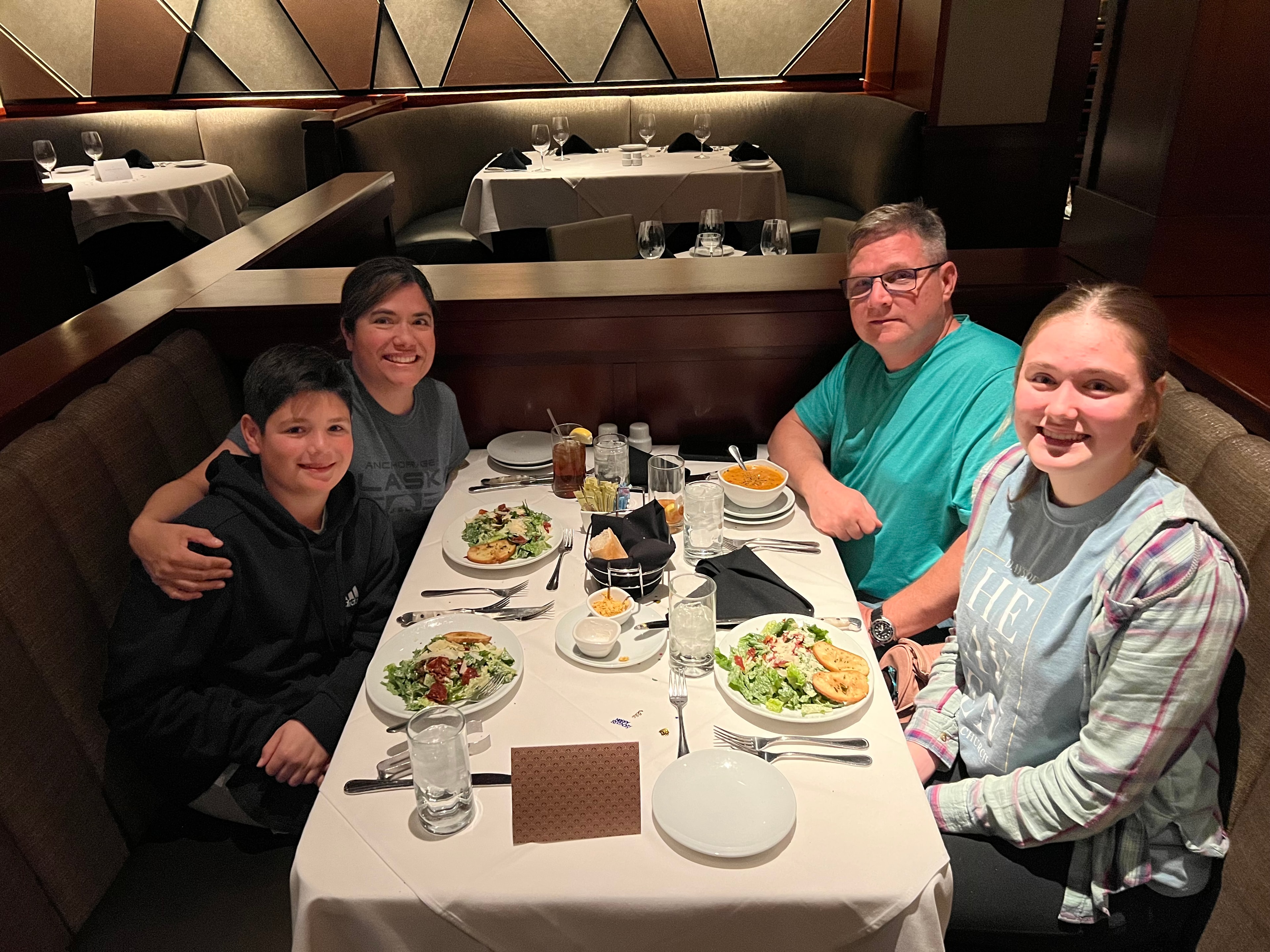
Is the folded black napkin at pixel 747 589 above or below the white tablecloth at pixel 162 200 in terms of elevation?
below

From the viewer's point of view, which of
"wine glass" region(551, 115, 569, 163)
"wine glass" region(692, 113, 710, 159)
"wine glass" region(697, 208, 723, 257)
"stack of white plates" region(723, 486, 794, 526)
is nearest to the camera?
"stack of white plates" region(723, 486, 794, 526)

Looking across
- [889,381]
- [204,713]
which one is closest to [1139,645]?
[889,381]

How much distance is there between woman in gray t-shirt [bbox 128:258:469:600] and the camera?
186 cm

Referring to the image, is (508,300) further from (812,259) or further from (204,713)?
(204,713)

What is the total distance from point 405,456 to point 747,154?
3565 mm

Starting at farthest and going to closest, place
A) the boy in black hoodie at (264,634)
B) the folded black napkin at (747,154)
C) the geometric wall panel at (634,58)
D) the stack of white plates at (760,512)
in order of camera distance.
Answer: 1. the geometric wall panel at (634,58)
2. the folded black napkin at (747,154)
3. the stack of white plates at (760,512)
4. the boy in black hoodie at (264,634)

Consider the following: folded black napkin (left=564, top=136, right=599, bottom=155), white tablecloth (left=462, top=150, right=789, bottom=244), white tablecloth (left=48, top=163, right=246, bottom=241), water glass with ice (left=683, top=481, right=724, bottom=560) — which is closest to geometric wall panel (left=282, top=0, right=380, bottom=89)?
white tablecloth (left=48, top=163, right=246, bottom=241)

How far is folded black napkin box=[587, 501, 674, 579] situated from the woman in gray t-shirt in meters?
0.49

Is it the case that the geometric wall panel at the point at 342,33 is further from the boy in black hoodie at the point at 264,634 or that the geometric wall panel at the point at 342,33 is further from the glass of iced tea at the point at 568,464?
the boy in black hoodie at the point at 264,634

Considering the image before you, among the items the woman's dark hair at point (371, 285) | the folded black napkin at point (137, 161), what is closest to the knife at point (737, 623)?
the woman's dark hair at point (371, 285)

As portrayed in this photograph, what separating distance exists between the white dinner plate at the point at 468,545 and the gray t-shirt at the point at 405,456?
162mm

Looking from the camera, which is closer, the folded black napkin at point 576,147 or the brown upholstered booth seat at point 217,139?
the folded black napkin at point 576,147

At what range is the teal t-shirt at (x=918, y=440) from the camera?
180 cm

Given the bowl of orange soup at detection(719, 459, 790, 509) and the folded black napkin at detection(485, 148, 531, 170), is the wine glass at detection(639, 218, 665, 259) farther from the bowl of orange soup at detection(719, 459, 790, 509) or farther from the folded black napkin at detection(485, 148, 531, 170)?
the bowl of orange soup at detection(719, 459, 790, 509)
